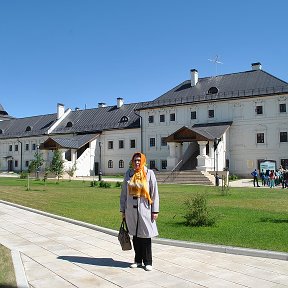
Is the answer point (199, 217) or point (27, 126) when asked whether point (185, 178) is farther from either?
point (27, 126)

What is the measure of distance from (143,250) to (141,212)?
0.62 m

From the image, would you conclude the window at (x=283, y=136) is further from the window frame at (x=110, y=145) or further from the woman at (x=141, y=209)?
the woman at (x=141, y=209)

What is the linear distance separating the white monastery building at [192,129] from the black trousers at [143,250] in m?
30.4

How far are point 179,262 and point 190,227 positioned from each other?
3.32 m

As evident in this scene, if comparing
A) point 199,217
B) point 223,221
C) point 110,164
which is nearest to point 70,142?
point 110,164

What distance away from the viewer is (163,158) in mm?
45875

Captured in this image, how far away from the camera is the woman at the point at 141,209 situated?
6188mm

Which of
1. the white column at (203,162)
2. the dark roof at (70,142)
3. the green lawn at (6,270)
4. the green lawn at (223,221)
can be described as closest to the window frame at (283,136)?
the white column at (203,162)

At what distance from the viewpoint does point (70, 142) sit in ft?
164

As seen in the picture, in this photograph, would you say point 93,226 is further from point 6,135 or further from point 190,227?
point 6,135

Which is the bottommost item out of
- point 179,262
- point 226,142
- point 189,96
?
point 179,262

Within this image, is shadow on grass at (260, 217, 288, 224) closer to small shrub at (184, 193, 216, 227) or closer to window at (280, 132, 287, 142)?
small shrub at (184, 193, 216, 227)

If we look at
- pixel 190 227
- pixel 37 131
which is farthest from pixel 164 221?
pixel 37 131

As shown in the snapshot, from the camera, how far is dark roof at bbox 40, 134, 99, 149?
4899 centimetres
